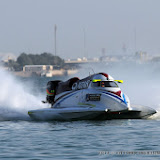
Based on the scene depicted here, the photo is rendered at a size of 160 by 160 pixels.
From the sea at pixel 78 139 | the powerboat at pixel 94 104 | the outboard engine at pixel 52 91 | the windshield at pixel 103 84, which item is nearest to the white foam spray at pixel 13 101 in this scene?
the sea at pixel 78 139

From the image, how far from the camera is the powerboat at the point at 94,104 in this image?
999 inches

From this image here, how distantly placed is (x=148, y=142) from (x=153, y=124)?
530 cm

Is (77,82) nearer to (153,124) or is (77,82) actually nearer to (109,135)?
(153,124)

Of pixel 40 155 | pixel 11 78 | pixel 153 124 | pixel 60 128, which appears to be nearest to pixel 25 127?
pixel 60 128

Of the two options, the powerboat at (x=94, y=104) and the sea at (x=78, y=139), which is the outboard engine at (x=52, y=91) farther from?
the sea at (x=78, y=139)

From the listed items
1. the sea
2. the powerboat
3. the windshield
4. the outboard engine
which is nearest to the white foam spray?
the sea

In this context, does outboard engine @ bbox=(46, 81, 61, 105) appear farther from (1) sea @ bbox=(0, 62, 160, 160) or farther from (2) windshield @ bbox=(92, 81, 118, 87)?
(2) windshield @ bbox=(92, 81, 118, 87)

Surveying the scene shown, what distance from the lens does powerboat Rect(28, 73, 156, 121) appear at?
25375mm

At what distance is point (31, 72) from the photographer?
197 m

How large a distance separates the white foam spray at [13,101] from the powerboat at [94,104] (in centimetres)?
184

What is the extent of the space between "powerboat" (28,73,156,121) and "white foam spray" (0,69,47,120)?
184 cm

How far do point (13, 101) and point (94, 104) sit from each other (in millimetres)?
9813

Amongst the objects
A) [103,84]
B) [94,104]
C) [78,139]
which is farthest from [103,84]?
[78,139]

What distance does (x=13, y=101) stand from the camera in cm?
3434
